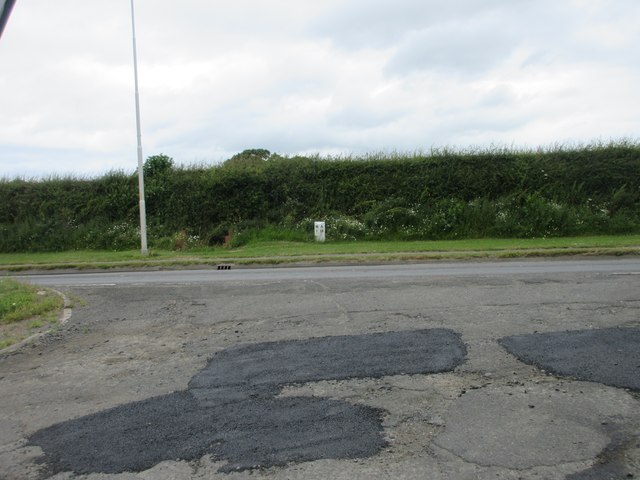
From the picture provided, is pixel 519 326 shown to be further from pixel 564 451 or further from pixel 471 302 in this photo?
pixel 564 451

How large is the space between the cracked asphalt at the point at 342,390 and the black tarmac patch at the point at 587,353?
0.03m

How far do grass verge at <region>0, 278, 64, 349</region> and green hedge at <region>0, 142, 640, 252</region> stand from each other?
13.6 meters

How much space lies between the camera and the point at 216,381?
6.00m

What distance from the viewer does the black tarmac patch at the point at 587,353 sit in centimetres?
561

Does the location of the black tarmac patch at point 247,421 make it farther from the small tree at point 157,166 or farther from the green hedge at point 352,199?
the small tree at point 157,166

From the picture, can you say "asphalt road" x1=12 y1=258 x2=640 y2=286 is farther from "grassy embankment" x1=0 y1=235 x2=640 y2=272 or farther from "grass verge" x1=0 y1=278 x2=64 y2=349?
"grass verge" x1=0 y1=278 x2=64 y2=349

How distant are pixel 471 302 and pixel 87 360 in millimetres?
6014

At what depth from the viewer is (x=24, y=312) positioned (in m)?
10.1

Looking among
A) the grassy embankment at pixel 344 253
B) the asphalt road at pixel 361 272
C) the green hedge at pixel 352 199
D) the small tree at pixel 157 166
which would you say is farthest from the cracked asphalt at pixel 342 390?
the small tree at pixel 157 166

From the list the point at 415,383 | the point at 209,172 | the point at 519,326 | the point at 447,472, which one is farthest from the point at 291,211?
the point at 447,472

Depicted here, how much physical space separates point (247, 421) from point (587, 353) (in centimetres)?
392

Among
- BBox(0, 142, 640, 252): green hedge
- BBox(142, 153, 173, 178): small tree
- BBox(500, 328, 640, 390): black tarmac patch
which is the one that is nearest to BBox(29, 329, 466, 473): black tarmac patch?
BBox(500, 328, 640, 390): black tarmac patch

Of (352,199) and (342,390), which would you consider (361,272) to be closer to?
(342,390)

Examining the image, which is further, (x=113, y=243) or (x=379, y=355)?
(x=113, y=243)
